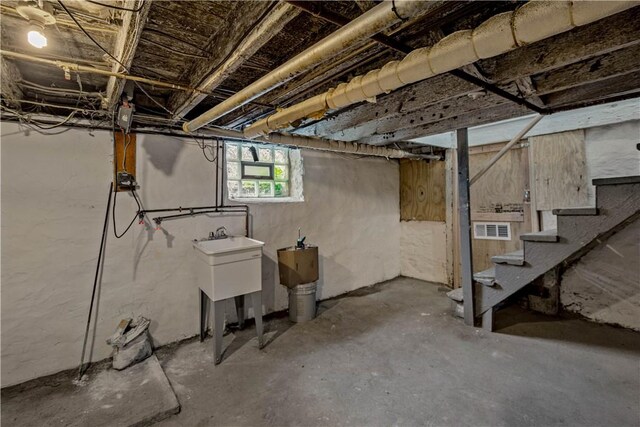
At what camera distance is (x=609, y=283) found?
2.83 m

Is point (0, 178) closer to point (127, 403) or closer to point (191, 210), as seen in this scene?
point (191, 210)

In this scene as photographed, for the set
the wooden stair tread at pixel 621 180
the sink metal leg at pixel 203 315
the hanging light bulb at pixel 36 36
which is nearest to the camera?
the hanging light bulb at pixel 36 36

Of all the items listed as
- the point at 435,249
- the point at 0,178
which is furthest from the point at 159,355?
the point at 435,249

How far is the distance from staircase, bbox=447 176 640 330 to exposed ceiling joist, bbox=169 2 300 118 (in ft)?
8.06

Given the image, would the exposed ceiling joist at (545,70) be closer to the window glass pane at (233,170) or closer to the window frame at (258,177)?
the window frame at (258,177)

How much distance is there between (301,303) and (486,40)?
263 cm

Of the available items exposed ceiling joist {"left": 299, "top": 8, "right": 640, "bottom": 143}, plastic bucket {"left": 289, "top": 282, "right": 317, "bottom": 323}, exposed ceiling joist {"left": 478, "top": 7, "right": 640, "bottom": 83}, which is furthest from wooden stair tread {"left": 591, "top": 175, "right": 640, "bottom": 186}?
plastic bucket {"left": 289, "top": 282, "right": 317, "bottom": 323}

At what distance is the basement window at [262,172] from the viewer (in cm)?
312

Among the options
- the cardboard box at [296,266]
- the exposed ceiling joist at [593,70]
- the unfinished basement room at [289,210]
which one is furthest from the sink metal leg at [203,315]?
the exposed ceiling joist at [593,70]

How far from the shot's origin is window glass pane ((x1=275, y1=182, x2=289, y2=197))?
345 cm

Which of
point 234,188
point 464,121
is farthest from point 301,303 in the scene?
point 464,121

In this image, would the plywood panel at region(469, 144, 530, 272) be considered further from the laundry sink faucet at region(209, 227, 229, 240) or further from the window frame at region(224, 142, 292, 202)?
the laundry sink faucet at region(209, 227, 229, 240)

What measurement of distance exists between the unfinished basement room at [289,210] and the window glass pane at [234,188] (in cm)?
2

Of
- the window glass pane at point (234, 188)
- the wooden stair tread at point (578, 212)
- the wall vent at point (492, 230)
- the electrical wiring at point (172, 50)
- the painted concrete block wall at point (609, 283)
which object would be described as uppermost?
the electrical wiring at point (172, 50)
